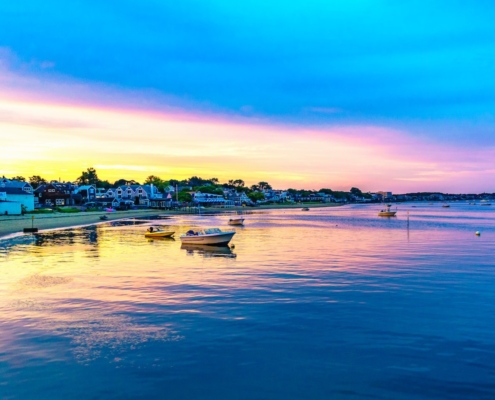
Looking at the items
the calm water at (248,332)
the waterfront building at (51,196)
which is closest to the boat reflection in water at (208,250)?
the calm water at (248,332)

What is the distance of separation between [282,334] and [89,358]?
21.6ft

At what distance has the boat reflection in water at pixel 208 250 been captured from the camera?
38.3 meters

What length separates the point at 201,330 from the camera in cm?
1545

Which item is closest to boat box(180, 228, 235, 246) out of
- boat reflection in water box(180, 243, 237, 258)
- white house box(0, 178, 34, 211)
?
boat reflection in water box(180, 243, 237, 258)

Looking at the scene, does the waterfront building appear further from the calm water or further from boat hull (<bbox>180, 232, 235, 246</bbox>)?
the calm water

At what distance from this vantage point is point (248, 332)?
1523 centimetres

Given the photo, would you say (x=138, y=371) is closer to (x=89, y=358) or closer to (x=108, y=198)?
(x=89, y=358)

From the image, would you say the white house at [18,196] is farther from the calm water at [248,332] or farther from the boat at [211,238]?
the calm water at [248,332]

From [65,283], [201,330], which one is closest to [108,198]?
[65,283]

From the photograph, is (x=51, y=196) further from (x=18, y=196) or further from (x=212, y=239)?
(x=212, y=239)

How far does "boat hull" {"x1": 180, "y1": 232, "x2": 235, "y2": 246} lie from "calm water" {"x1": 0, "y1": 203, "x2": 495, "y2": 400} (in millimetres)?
13174

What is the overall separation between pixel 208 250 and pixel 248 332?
87.9 feet

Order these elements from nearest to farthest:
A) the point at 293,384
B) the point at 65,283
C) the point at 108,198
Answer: the point at 293,384
the point at 65,283
the point at 108,198

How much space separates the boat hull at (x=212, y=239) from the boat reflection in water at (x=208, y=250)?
0.45 metres
